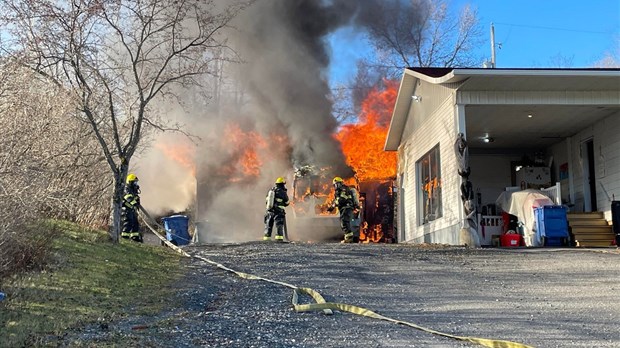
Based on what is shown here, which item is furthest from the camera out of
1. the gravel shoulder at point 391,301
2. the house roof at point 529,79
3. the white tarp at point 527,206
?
the white tarp at point 527,206

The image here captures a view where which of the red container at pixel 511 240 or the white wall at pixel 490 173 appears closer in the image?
the red container at pixel 511 240

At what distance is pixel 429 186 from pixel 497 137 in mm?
2727

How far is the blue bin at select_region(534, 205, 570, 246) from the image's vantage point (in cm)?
1498

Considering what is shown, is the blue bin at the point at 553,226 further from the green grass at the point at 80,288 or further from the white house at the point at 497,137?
the green grass at the point at 80,288

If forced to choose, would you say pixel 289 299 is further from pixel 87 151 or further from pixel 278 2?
pixel 278 2

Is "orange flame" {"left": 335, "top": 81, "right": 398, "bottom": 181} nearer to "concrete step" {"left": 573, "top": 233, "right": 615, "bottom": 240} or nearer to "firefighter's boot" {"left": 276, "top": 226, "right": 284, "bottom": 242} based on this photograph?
"firefighter's boot" {"left": 276, "top": 226, "right": 284, "bottom": 242}

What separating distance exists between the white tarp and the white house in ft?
6.33

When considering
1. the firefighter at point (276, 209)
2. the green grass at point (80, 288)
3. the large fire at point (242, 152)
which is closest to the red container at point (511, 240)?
the firefighter at point (276, 209)

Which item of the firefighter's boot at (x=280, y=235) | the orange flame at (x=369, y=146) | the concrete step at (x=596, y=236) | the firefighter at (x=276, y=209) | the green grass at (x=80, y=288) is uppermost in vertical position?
the orange flame at (x=369, y=146)

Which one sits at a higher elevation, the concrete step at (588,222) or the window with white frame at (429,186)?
the window with white frame at (429,186)

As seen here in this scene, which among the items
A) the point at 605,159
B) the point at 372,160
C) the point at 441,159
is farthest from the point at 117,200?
the point at 372,160

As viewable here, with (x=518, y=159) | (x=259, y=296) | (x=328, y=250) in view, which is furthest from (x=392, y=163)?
(x=259, y=296)

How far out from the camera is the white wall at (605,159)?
1569cm

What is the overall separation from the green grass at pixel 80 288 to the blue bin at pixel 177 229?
574cm
